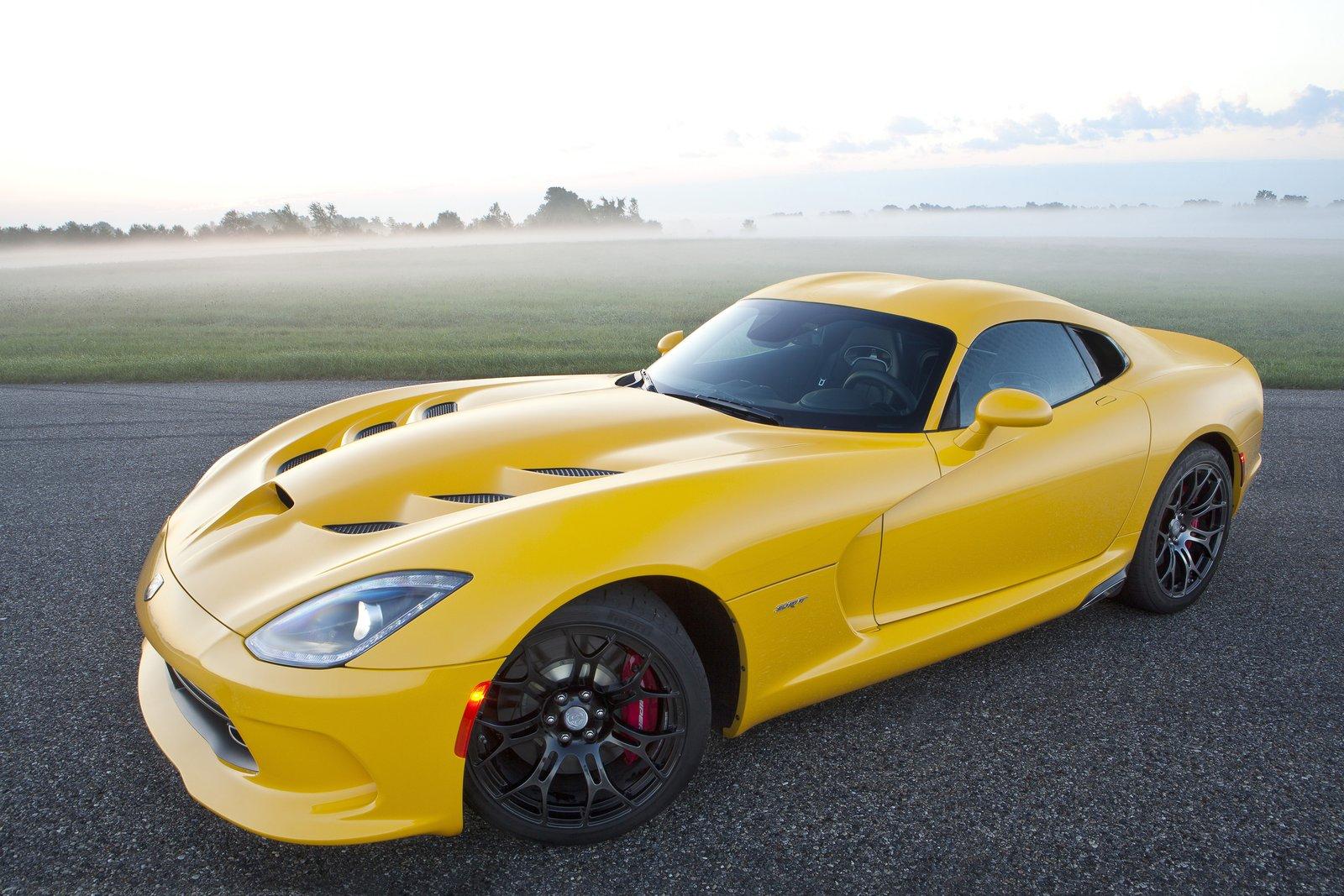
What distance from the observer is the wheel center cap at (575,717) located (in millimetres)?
2311

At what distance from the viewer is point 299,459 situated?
3389 mm

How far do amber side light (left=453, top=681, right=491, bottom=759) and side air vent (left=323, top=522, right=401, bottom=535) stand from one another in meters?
0.57

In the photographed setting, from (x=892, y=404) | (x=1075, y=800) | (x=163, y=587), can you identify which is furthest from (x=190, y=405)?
(x=1075, y=800)

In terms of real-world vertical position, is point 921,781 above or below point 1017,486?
below

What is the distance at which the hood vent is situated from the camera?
272cm

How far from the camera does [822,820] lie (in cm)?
251

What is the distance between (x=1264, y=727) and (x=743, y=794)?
5.84 feet

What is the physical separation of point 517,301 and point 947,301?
29.1 m

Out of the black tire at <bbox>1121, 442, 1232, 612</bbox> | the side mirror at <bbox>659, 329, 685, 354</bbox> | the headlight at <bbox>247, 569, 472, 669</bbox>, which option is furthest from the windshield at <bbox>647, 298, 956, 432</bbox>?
the headlight at <bbox>247, 569, 472, 669</bbox>

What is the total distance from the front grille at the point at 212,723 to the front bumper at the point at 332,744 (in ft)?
0.05

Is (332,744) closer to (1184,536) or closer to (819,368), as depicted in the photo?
(819,368)

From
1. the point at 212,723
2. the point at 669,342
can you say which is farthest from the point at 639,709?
the point at 669,342

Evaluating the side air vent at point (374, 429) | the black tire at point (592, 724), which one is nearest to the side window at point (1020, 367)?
the black tire at point (592, 724)

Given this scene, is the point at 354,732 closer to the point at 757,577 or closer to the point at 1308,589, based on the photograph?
the point at 757,577
